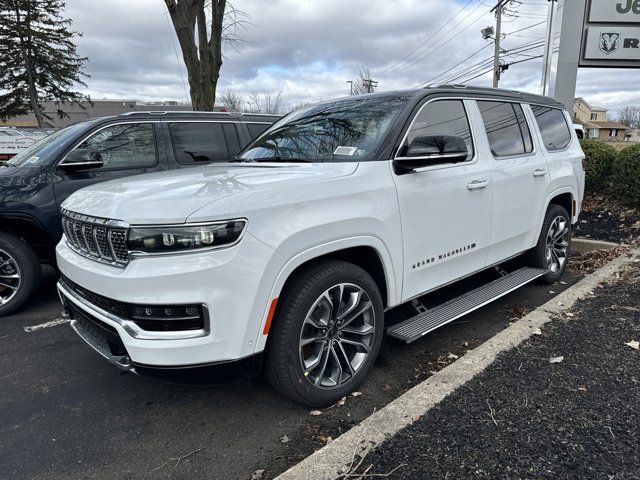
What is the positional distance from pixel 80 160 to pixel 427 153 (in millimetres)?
3395

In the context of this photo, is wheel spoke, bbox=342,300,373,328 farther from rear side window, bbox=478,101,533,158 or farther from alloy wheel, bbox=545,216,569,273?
alloy wheel, bbox=545,216,569,273

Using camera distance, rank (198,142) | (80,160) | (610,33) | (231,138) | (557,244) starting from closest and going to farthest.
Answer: (80,160) < (557,244) < (198,142) < (231,138) < (610,33)

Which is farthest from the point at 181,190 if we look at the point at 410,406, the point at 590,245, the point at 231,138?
the point at 590,245

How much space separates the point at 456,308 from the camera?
342cm

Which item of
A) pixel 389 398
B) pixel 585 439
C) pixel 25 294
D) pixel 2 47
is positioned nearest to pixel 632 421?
pixel 585 439

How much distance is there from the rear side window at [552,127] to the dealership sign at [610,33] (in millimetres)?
6454

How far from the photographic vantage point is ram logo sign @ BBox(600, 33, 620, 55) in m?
9.80

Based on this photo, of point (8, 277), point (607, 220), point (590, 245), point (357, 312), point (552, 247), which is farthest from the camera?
point (607, 220)

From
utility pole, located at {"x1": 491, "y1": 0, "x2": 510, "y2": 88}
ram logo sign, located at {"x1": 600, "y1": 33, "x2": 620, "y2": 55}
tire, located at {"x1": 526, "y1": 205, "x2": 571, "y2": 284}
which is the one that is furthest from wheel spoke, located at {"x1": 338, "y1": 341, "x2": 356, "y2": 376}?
utility pole, located at {"x1": 491, "y1": 0, "x2": 510, "y2": 88}

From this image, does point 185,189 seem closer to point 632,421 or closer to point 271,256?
point 271,256

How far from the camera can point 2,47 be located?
31.6m

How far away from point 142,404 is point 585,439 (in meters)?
2.54

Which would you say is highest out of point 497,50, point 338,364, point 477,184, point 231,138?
point 497,50

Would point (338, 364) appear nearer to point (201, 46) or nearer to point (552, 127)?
point (552, 127)
